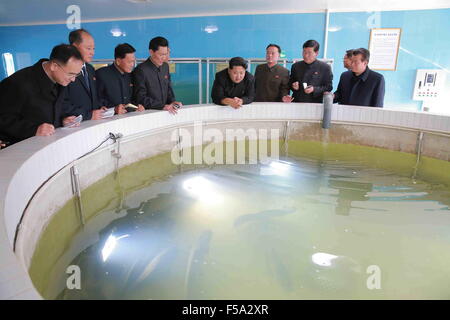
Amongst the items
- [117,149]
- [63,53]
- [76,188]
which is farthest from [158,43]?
[76,188]

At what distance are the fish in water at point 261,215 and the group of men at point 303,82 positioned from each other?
5.31ft

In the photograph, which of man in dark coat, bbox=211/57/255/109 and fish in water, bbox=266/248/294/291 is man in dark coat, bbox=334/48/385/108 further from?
fish in water, bbox=266/248/294/291

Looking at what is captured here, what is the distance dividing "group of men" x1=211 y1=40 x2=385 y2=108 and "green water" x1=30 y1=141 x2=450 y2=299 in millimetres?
1043

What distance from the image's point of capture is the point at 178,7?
586cm

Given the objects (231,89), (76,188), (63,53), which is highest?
(63,53)

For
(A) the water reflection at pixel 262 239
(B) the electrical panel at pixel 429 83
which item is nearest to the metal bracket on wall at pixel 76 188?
(A) the water reflection at pixel 262 239

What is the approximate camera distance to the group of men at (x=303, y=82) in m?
3.42

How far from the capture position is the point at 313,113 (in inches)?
145

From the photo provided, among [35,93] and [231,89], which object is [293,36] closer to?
[231,89]

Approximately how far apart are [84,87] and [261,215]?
192 centimetres

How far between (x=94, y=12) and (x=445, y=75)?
679 cm
